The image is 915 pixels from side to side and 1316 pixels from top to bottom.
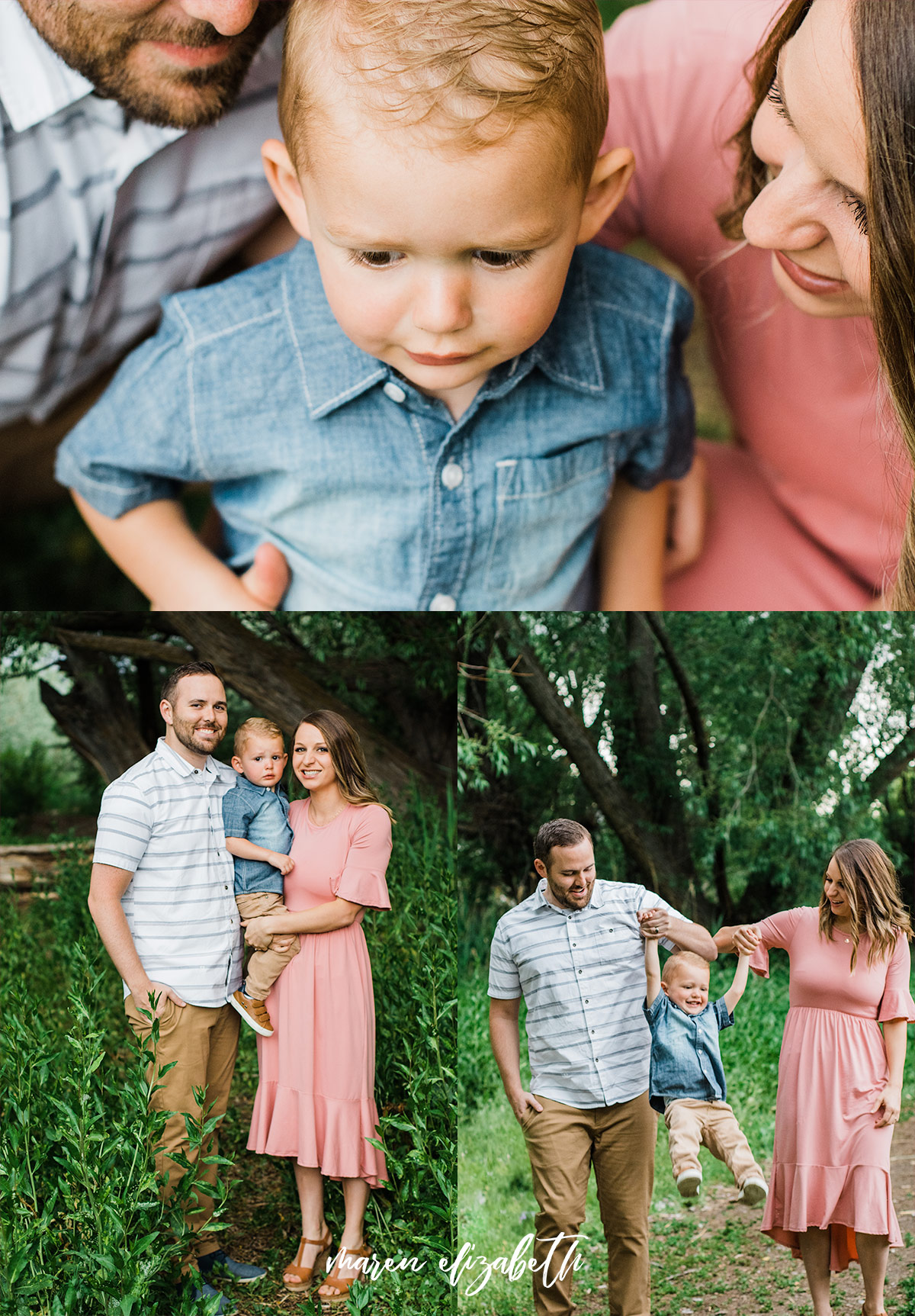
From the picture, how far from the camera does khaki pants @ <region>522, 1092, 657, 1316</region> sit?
5.75 ft

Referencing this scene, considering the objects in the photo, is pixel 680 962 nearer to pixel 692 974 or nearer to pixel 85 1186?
pixel 692 974

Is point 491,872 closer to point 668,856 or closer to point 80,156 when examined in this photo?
point 668,856

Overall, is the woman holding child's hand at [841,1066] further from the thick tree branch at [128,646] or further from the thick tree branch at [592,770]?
the thick tree branch at [128,646]

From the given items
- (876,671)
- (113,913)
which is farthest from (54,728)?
(876,671)

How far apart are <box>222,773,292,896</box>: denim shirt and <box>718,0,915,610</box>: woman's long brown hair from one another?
1283 mm

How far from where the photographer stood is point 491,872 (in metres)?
1.82

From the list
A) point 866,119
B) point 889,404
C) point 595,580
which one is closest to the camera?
point 866,119

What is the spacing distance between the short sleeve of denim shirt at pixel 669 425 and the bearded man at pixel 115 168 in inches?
31.2

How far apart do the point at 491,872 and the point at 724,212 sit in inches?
53.6

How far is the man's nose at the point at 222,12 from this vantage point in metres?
1.85

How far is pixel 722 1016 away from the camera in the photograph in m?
1.75

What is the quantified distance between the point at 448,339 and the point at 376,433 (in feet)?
1.00

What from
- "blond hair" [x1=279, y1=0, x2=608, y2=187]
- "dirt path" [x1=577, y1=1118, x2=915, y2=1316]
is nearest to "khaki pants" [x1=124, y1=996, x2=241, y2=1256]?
"dirt path" [x1=577, y1=1118, x2=915, y2=1316]

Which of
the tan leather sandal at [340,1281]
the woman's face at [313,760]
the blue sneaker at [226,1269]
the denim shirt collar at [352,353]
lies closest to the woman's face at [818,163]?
the denim shirt collar at [352,353]
